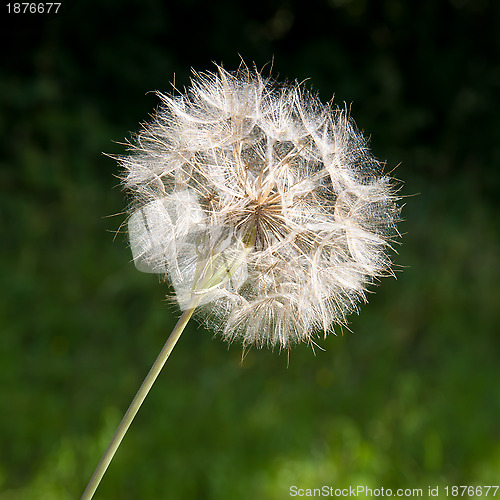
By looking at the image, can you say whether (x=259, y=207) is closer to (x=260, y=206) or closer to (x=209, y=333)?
(x=260, y=206)

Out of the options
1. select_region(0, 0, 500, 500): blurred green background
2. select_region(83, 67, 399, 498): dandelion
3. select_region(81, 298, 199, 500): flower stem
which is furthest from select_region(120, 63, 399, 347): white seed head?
select_region(0, 0, 500, 500): blurred green background

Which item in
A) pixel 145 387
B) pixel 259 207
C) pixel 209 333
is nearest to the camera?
pixel 145 387

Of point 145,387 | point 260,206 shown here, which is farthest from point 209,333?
point 145,387

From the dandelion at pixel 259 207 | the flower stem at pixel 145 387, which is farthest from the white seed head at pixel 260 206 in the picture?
the flower stem at pixel 145 387

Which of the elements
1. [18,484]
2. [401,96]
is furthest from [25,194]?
[401,96]

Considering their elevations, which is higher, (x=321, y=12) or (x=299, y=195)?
(x=321, y=12)

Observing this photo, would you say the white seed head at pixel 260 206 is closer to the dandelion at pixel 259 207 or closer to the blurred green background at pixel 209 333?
the dandelion at pixel 259 207

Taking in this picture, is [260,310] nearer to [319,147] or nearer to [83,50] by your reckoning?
[319,147]
